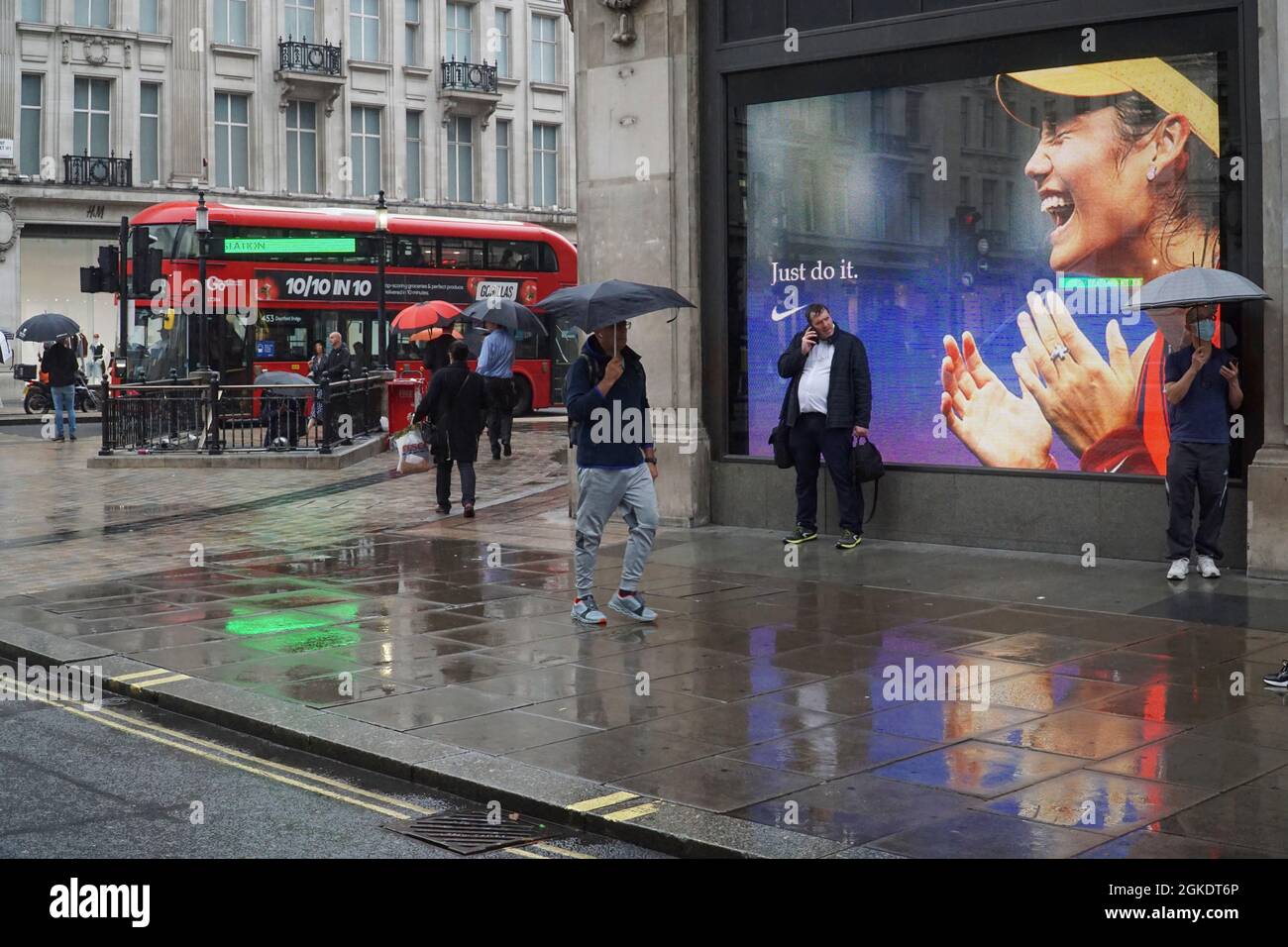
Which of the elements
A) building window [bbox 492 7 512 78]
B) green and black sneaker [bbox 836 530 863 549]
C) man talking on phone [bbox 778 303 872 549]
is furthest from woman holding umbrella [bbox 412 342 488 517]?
building window [bbox 492 7 512 78]

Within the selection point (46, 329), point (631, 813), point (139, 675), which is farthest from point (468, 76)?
point (631, 813)

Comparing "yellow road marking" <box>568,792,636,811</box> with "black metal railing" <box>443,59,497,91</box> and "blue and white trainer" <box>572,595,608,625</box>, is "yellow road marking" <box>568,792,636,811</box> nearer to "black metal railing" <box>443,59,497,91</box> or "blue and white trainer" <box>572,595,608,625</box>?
"blue and white trainer" <box>572,595,608,625</box>

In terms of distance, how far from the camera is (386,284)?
29766 mm

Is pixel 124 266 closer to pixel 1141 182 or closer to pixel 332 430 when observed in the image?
pixel 332 430

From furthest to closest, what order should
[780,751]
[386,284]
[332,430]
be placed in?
[386,284] < [332,430] < [780,751]

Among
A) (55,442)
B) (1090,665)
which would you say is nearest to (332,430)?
(55,442)

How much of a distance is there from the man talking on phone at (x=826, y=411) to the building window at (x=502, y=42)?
1513 inches

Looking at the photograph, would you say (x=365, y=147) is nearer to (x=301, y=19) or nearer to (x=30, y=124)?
(x=301, y=19)

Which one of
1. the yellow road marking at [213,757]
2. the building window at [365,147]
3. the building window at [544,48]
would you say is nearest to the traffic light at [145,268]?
the yellow road marking at [213,757]

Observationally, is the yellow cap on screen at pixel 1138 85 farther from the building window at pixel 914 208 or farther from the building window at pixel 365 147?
the building window at pixel 365 147

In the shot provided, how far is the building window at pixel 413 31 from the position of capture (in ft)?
153

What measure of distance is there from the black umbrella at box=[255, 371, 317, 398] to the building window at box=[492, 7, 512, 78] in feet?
94.7

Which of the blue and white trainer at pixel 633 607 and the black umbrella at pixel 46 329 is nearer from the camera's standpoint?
the blue and white trainer at pixel 633 607

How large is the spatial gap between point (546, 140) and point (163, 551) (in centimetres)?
3895
